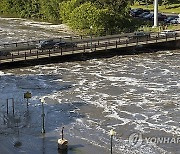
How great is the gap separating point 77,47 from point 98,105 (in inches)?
741

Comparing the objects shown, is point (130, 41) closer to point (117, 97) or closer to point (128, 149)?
point (117, 97)

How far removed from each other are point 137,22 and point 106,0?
6352 mm

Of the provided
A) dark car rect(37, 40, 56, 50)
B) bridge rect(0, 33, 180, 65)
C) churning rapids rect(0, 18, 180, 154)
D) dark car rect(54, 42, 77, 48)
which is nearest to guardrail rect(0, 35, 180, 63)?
bridge rect(0, 33, 180, 65)

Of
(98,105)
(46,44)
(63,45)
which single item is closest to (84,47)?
(63,45)

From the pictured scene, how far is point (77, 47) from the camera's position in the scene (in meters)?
55.9

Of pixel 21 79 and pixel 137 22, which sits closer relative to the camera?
pixel 21 79

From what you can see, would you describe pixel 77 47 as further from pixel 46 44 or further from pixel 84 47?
pixel 46 44

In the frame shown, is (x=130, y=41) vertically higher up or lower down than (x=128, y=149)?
higher up

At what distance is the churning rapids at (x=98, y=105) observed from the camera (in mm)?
30672

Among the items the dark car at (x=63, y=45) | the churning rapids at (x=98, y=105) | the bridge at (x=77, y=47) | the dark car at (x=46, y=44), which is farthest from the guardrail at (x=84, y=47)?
the churning rapids at (x=98, y=105)

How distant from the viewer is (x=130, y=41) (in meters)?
59.9

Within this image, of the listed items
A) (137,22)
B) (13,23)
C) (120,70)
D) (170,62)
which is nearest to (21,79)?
(120,70)

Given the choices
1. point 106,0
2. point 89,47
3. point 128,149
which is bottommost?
point 128,149

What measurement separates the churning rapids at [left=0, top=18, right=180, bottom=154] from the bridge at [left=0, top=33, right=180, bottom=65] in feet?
4.76
